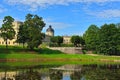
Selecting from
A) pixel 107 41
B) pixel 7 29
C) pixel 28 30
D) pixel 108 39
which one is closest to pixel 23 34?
pixel 28 30

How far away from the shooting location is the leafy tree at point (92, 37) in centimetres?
12700

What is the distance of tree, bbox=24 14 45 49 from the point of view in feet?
364

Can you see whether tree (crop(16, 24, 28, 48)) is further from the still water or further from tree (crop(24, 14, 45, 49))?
the still water

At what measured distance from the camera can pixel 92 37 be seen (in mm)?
132375

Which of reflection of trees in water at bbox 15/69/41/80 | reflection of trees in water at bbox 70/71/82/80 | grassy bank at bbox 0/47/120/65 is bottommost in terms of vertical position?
reflection of trees in water at bbox 70/71/82/80

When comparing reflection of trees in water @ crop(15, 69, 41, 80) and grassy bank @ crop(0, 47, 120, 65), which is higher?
grassy bank @ crop(0, 47, 120, 65)

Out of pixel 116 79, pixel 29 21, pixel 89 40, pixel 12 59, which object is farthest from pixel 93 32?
pixel 116 79

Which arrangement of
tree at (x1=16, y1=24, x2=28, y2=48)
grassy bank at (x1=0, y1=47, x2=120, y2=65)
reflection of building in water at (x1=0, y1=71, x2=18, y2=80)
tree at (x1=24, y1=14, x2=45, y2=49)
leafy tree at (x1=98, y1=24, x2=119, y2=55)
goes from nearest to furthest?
reflection of building in water at (x1=0, y1=71, x2=18, y2=80), grassy bank at (x1=0, y1=47, x2=120, y2=65), tree at (x1=24, y1=14, x2=45, y2=49), tree at (x1=16, y1=24, x2=28, y2=48), leafy tree at (x1=98, y1=24, x2=119, y2=55)

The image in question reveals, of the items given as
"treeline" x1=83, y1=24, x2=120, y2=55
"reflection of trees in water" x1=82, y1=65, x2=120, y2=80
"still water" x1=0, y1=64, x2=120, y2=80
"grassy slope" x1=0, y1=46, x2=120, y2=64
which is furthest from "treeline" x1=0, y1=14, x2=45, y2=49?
"reflection of trees in water" x1=82, y1=65, x2=120, y2=80

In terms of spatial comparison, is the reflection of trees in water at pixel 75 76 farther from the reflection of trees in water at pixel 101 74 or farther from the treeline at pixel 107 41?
the treeline at pixel 107 41

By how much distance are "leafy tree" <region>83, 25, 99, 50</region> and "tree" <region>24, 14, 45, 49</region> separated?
2354 cm

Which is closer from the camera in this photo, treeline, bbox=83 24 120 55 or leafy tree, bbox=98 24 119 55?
leafy tree, bbox=98 24 119 55

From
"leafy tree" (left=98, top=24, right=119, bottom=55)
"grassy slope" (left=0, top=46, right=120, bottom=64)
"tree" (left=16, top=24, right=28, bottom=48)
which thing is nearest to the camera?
"grassy slope" (left=0, top=46, right=120, bottom=64)

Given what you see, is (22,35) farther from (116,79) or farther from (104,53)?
(116,79)
